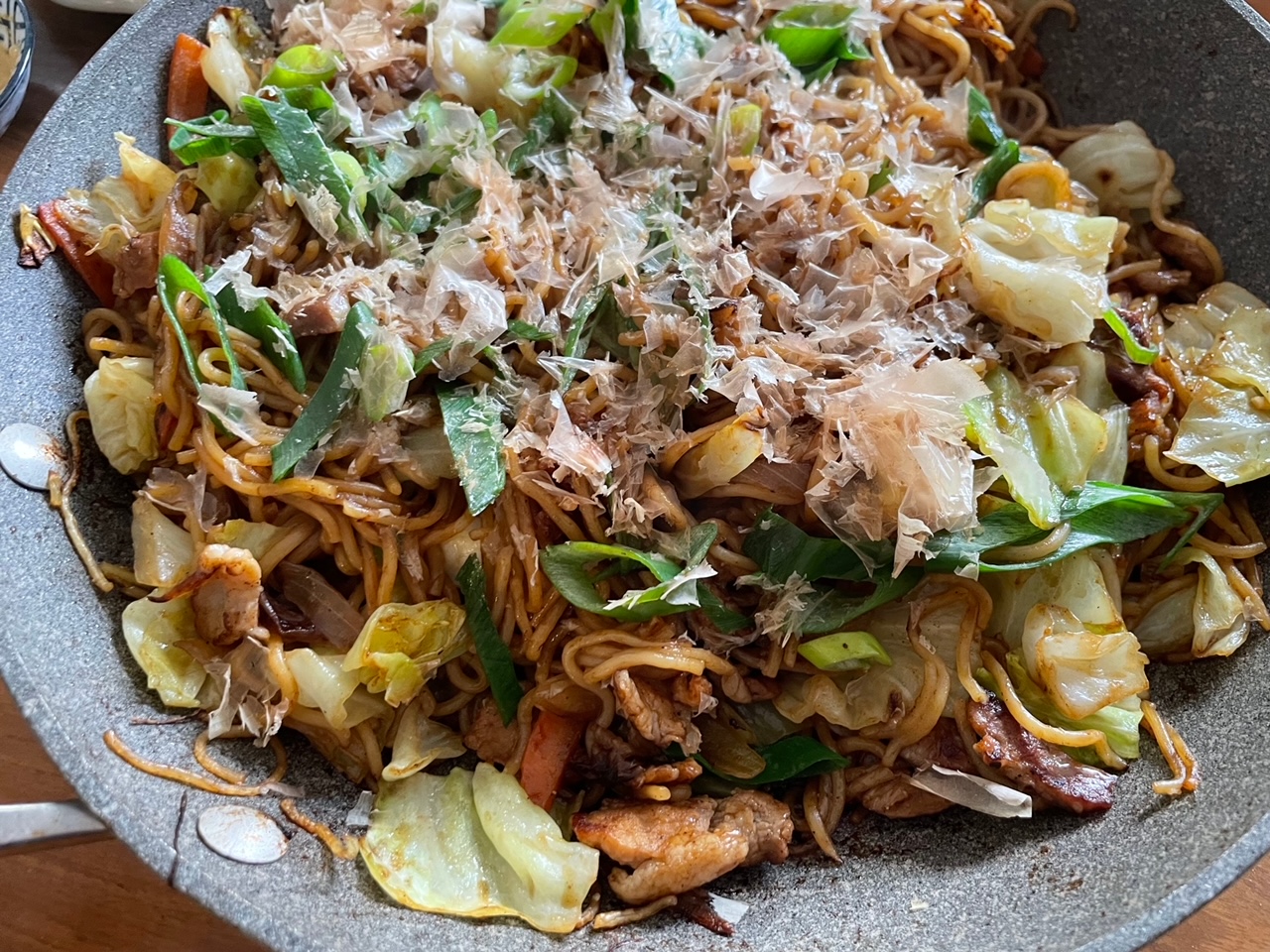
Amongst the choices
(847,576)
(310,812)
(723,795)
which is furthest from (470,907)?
(847,576)

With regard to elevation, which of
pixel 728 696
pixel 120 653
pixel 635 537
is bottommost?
pixel 728 696

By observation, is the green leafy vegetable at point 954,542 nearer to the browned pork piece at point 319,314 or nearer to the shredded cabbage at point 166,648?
the browned pork piece at point 319,314

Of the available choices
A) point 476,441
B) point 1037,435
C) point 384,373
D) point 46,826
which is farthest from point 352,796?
point 1037,435

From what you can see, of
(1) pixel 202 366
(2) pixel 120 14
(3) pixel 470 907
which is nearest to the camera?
(3) pixel 470 907

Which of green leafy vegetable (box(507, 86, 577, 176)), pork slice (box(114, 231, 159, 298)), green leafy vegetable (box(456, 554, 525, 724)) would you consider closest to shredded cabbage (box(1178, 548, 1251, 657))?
green leafy vegetable (box(456, 554, 525, 724))

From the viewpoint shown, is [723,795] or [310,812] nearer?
[310,812]

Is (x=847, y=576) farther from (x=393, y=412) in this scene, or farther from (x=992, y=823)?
(x=393, y=412)

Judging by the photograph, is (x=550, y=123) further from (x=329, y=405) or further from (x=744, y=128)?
(x=329, y=405)

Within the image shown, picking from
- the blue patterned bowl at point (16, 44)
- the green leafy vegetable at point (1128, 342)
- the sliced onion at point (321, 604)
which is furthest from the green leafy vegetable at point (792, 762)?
the blue patterned bowl at point (16, 44)
